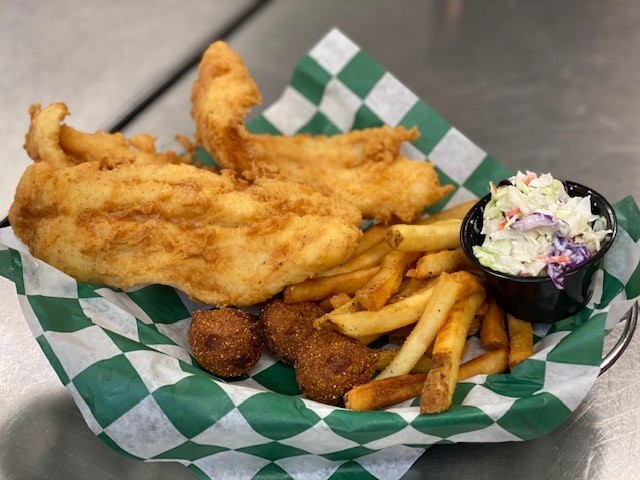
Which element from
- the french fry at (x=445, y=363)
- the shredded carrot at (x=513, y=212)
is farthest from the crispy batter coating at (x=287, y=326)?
the shredded carrot at (x=513, y=212)

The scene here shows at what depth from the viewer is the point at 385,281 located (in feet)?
9.03

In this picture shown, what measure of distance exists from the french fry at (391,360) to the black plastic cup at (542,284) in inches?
13.8

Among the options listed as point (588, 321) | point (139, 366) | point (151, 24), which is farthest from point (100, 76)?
point (588, 321)

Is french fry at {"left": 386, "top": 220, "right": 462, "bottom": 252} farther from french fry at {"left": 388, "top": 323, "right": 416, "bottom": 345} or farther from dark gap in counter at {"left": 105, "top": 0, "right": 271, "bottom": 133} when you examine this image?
dark gap in counter at {"left": 105, "top": 0, "right": 271, "bottom": 133}

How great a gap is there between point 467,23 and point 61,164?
9.51 feet

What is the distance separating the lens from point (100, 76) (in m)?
4.70

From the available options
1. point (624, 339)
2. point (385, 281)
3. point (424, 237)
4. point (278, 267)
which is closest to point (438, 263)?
point (424, 237)

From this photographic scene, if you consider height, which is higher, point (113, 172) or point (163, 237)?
point (113, 172)

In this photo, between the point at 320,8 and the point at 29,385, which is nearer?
the point at 29,385

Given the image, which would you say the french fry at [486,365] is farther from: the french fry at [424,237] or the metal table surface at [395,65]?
the metal table surface at [395,65]

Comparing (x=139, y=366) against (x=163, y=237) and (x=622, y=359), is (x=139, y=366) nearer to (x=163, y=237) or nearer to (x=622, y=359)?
(x=163, y=237)

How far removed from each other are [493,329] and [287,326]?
0.72m

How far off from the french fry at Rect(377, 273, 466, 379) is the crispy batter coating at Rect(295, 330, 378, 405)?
0.33 ft

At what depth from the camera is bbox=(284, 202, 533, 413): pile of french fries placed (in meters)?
2.58
